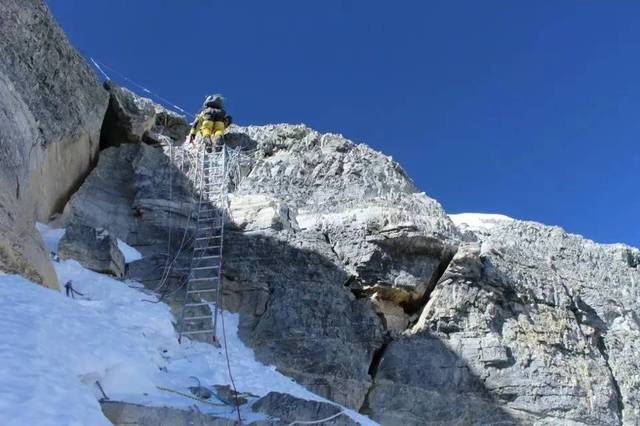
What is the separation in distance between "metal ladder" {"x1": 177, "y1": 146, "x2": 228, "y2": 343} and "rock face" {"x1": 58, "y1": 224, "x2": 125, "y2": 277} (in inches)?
60.7

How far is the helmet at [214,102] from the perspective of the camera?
76.6ft

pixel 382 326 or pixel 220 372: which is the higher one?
pixel 382 326

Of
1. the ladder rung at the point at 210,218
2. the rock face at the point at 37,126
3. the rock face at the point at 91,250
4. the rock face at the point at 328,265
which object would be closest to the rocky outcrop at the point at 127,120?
the rock face at the point at 37,126

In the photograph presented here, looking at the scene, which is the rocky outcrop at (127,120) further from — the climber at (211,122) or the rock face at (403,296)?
the climber at (211,122)

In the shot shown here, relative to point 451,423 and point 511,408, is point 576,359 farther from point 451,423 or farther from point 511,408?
point 451,423

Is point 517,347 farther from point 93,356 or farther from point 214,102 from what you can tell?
point 214,102

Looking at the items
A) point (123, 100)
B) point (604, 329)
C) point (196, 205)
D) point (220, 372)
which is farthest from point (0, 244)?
point (604, 329)

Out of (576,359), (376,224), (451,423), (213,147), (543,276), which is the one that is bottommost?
(451,423)

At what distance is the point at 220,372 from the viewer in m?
12.1

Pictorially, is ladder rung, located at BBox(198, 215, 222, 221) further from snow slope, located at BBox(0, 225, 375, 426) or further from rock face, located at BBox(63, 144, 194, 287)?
snow slope, located at BBox(0, 225, 375, 426)

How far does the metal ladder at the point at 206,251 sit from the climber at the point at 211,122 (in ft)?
4.63

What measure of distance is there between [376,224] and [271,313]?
358 cm

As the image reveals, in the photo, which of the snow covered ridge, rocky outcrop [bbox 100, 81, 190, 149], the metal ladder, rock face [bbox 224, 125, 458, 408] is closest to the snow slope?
the metal ladder

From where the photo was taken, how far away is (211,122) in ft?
74.2
